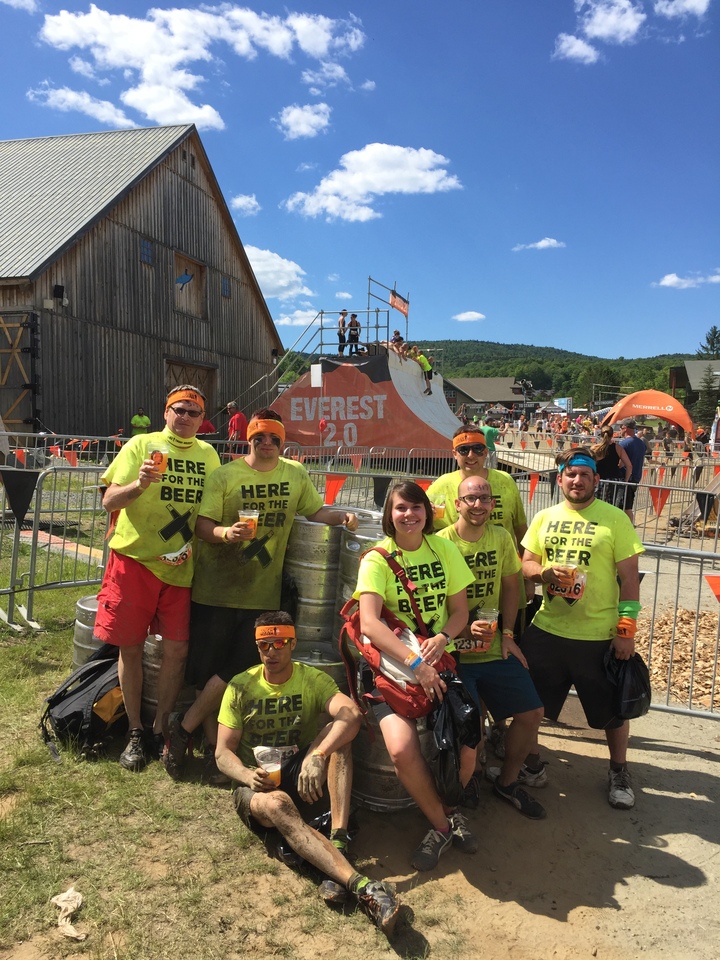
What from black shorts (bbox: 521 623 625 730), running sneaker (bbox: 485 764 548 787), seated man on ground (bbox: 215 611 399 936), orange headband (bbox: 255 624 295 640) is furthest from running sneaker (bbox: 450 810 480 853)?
orange headband (bbox: 255 624 295 640)

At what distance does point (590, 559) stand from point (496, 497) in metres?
0.68

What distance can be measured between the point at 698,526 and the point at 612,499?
204 inches

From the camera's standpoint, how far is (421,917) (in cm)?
278

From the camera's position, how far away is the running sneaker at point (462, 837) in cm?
322

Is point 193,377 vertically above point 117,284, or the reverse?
point 117,284

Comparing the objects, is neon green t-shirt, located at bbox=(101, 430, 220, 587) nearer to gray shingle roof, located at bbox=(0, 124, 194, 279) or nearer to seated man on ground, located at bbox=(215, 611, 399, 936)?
seated man on ground, located at bbox=(215, 611, 399, 936)

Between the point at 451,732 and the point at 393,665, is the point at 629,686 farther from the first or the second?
the point at 393,665

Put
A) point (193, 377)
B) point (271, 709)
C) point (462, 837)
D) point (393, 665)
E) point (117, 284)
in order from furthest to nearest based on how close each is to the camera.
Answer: point (193, 377) < point (117, 284) < point (271, 709) < point (462, 837) < point (393, 665)

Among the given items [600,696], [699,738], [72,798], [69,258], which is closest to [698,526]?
[699,738]

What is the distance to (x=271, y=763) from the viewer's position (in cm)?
297

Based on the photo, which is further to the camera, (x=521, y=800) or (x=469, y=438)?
(x=469, y=438)

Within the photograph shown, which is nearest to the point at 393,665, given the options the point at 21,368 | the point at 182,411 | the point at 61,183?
the point at 182,411

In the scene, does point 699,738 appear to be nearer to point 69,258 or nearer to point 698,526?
point 698,526

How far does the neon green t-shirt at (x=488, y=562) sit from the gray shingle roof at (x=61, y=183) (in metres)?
16.4
